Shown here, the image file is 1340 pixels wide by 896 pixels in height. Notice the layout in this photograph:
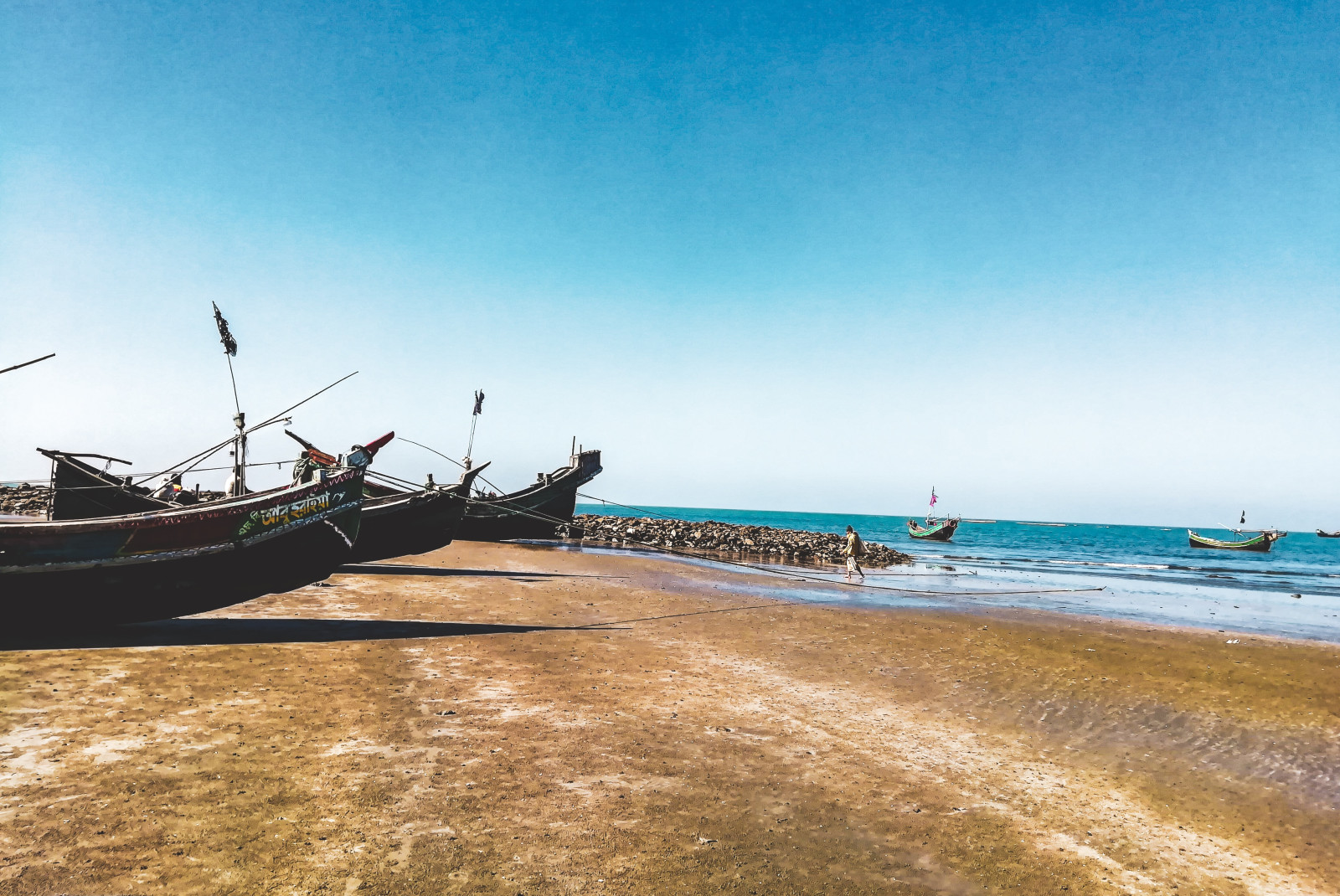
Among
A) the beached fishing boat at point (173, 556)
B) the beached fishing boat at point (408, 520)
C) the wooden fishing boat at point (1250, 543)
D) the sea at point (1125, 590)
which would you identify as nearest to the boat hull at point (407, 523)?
the beached fishing boat at point (408, 520)

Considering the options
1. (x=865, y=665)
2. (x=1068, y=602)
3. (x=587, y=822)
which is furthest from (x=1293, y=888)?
(x=1068, y=602)

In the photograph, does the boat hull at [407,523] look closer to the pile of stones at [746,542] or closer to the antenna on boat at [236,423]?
the antenna on boat at [236,423]

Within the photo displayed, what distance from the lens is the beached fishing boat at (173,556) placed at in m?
9.89

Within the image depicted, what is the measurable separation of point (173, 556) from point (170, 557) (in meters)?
0.04

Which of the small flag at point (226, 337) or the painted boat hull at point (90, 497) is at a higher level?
the small flag at point (226, 337)

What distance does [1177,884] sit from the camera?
17.5ft

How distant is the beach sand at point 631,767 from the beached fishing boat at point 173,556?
0.54 meters

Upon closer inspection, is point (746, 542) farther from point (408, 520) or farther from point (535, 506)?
point (408, 520)

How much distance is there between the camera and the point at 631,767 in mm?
6762

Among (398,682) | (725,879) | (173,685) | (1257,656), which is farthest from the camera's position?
(1257,656)

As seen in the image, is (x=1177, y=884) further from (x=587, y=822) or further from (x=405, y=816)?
(x=405, y=816)

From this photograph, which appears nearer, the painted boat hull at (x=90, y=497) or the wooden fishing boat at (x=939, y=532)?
the painted boat hull at (x=90, y=497)

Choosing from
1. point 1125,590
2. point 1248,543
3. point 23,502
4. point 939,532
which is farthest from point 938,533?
point 23,502

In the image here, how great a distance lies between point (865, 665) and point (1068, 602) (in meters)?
15.6
